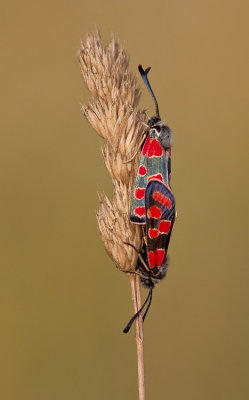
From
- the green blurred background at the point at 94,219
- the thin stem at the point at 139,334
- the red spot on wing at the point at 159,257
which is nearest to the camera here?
the thin stem at the point at 139,334

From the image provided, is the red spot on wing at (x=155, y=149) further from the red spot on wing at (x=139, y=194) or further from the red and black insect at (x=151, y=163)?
the red spot on wing at (x=139, y=194)

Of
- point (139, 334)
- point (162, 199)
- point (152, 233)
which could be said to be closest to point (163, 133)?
point (162, 199)

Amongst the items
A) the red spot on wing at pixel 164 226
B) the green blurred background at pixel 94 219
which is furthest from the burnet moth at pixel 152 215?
the green blurred background at pixel 94 219

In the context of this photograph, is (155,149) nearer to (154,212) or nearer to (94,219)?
(154,212)

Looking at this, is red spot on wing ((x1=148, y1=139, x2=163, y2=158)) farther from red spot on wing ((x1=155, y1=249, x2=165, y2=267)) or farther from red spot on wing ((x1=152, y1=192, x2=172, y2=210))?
red spot on wing ((x1=155, y1=249, x2=165, y2=267))
